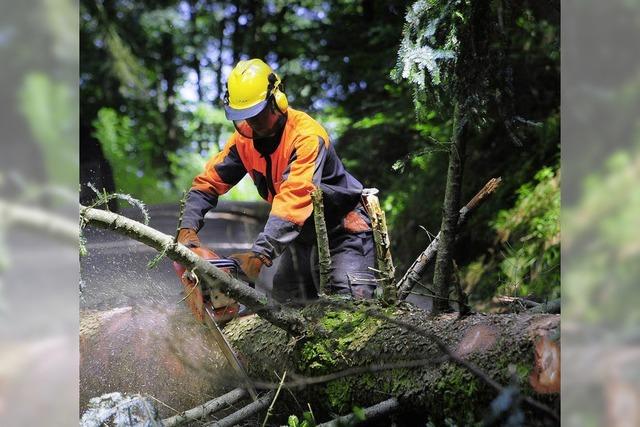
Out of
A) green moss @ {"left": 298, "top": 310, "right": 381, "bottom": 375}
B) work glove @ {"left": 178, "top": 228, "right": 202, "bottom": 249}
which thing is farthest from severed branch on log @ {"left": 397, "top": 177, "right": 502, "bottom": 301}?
work glove @ {"left": 178, "top": 228, "right": 202, "bottom": 249}

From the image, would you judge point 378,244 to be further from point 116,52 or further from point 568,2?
point 116,52

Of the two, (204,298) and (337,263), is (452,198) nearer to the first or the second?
(337,263)

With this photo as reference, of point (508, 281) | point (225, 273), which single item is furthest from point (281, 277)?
point (508, 281)

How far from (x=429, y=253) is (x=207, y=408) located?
48.8 inches

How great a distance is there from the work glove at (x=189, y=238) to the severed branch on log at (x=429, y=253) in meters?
0.96

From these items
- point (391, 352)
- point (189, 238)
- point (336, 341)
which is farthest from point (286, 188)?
point (391, 352)

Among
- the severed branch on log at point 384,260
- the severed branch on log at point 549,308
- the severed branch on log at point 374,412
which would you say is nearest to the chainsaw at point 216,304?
the severed branch on log at point 374,412

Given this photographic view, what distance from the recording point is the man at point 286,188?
3451mm

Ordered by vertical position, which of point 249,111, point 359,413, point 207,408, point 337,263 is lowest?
point 207,408

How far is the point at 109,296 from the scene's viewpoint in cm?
365

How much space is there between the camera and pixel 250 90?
3.52 meters

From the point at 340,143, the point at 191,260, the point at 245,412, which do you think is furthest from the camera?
the point at 340,143

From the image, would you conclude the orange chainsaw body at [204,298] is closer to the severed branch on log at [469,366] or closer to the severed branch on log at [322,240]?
the severed branch on log at [322,240]

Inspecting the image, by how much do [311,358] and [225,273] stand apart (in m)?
0.54
